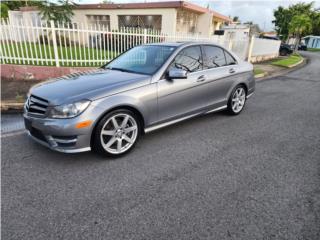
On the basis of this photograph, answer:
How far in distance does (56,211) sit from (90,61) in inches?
270

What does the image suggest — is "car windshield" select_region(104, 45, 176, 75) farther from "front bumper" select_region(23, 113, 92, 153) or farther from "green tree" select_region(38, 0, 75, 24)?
"green tree" select_region(38, 0, 75, 24)

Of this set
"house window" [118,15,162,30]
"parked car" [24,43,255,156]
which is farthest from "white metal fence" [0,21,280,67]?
"house window" [118,15,162,30]

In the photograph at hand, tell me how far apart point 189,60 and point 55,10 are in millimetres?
14207

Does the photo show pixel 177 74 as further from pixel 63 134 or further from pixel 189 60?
pixel 63 134

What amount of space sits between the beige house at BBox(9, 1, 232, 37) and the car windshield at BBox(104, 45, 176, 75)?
11.9 meters

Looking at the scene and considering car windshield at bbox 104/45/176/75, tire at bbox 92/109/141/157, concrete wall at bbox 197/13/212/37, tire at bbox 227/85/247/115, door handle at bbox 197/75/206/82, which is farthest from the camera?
concrete wall at bbox 197/13/212/37

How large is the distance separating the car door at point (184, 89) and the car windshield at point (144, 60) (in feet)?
0.72

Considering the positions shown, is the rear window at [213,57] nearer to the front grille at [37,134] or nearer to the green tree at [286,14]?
the front grille at [37,134]

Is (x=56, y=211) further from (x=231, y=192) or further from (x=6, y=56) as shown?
(x=6, y=56)

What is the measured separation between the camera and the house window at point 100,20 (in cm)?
1881

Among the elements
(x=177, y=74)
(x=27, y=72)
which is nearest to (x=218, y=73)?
(x=177, y=74)

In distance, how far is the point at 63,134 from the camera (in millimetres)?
2957

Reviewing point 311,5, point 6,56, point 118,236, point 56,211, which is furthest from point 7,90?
point 311,5

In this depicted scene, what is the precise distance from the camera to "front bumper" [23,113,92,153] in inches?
116
